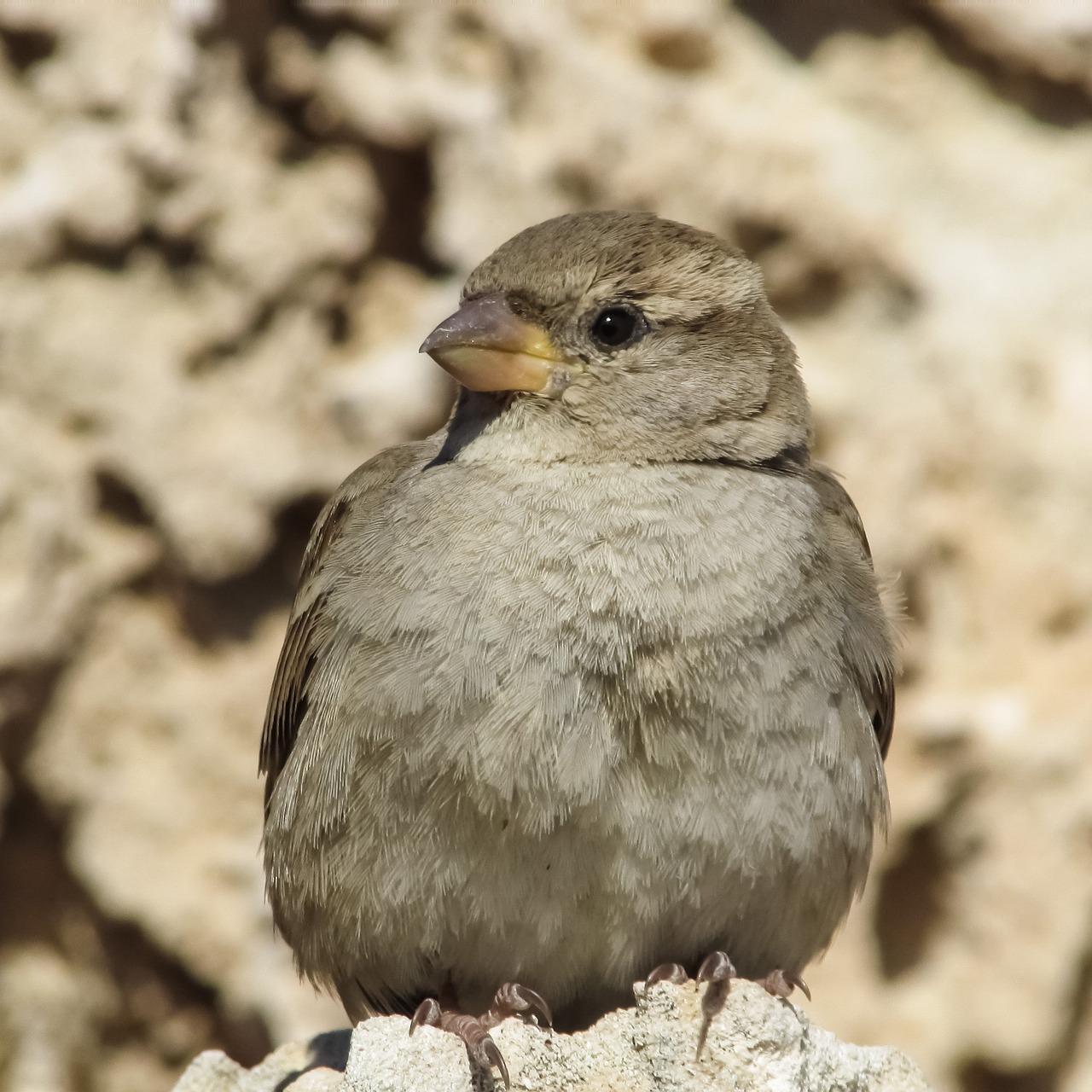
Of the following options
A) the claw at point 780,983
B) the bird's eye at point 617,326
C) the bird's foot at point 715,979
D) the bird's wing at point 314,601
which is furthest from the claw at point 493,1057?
the bird's eye at point 617,326

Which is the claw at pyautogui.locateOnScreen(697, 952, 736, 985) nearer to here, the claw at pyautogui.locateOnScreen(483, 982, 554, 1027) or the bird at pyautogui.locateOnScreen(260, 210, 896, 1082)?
the bird at pyautogui.locateOnScreen(260, 210, 896, 1082)

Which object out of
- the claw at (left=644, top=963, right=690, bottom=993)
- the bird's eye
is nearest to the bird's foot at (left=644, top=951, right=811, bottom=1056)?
the claw at (left=644, top=963, right=690, bottom=993)

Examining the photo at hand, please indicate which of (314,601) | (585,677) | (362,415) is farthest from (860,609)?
(362,415)

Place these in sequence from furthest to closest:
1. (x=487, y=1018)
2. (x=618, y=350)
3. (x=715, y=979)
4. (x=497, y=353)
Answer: (x=618, y=350)
(x=497, y=353)
(x=487, y=1018)
(x=715, y=979)

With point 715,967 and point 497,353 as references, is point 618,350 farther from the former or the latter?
point 715,967

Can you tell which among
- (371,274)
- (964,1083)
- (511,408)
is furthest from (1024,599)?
(511,408)

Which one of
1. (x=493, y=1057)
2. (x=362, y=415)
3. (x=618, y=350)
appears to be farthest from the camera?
(x=362, y=415)
